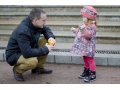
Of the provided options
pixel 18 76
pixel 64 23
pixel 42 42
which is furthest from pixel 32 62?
pixel 64 23

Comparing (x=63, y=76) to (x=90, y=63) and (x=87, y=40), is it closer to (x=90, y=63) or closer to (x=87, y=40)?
(x=90, y=63)

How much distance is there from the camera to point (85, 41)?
519 centimetres

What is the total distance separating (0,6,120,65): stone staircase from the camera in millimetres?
6996

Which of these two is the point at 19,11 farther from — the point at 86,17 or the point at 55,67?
the point at 86,17

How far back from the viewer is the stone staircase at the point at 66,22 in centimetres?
700

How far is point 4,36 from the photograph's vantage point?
735cm

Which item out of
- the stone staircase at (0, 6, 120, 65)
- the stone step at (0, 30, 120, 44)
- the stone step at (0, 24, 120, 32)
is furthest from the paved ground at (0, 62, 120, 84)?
the stone step at (0, 24, 120, 32)

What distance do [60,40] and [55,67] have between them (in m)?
1.28

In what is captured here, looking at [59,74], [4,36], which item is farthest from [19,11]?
[59,74]

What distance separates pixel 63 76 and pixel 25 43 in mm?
993

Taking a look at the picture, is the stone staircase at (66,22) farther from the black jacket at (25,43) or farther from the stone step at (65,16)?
the black jacket at (25,43)

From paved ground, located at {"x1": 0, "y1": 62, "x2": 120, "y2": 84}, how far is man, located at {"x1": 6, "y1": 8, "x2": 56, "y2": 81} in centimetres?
22

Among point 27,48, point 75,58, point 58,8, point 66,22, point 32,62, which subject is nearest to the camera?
point 27,48

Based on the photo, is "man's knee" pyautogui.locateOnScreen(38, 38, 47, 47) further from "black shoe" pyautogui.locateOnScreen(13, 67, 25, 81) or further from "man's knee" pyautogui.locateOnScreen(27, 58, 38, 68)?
"black shoe" pyautogui.locateOnScreen(13, 67, 25, 81)
